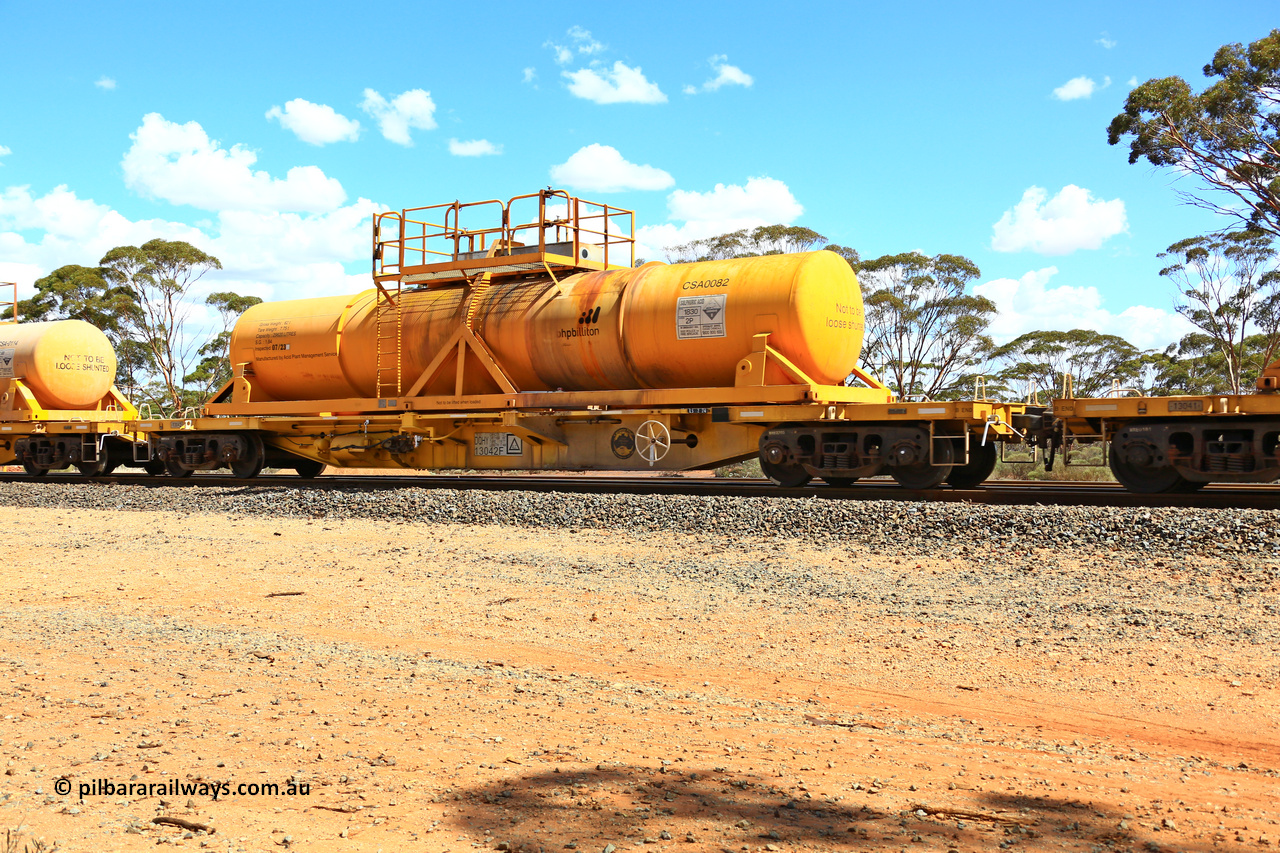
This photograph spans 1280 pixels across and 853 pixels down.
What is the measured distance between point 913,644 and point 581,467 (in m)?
9.30

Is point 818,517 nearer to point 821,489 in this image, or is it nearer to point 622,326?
point 821,489

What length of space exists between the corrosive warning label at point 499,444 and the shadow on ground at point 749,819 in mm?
11880

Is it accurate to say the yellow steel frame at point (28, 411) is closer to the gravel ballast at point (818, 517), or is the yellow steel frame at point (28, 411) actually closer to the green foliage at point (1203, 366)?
the gravel ballast at point (818, 517)

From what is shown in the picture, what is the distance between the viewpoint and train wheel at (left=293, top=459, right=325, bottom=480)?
784 inches

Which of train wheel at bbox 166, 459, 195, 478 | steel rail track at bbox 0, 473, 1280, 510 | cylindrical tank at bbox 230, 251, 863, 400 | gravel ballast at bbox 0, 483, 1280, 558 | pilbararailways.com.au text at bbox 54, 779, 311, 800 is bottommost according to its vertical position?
pilbararailways.com.au text at bbox 54, 779, 311, 800

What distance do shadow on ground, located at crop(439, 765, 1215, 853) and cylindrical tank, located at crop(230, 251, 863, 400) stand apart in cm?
984

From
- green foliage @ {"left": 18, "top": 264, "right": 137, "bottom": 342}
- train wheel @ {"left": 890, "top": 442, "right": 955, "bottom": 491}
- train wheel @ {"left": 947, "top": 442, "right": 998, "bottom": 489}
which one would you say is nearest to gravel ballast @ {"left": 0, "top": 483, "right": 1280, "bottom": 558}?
train wheel @ {"left": 890, "top": 442, "right": 955, "bottom": 491}

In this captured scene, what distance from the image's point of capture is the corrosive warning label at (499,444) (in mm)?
16172

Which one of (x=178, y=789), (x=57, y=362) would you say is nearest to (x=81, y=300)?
(x=57, y=362)

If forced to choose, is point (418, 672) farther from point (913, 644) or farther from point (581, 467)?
point (581, 467)

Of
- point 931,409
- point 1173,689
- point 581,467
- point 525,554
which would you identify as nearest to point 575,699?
point 1173,689

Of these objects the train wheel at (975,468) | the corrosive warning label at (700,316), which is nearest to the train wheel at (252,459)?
the corrosive warning label at (700,316)

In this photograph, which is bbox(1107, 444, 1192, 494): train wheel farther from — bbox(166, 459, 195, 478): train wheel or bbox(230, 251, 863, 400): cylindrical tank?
bbox(166, 459, 195, 478): train wheel

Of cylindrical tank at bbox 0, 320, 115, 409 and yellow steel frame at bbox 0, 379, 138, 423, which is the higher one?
cylindrical tank at bbox 0, 320, 115, 409
